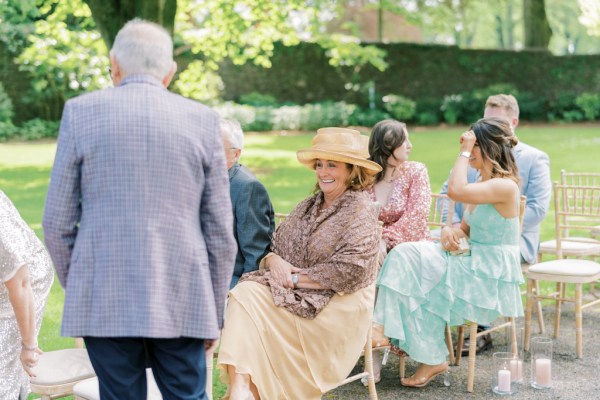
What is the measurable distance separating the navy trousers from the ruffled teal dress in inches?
97.7

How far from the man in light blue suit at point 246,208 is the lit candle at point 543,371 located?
1.80 meters

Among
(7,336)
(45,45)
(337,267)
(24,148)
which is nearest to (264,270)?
(337,267)

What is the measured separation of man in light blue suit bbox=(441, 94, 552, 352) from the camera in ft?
20.1

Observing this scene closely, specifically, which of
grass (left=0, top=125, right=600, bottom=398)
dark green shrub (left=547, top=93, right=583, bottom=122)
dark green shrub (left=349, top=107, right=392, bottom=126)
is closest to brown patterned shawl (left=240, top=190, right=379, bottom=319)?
grass (left=0, top=125, right=600, bottom=398)

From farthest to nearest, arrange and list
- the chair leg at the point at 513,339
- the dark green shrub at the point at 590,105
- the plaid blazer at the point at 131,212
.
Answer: the dark green shrub at the point at 590,105
the chair leg at the point at 513,339
the plaid blazer at the point at 131,212

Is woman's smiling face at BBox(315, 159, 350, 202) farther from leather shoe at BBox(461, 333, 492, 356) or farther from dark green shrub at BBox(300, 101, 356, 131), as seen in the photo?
dark green shrub at BBox(300, 101, 356, 131)

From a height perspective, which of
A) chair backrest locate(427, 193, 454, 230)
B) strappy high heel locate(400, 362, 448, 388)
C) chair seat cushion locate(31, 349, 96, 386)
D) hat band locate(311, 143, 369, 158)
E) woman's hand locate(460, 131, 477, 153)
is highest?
hat band locate(311, 143, 369, 158)

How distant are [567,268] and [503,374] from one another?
46.2 inches

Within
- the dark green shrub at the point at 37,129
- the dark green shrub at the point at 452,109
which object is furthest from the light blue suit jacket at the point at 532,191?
the dark green shrub at the point at 452,109

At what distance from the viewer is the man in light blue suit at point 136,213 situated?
2688 millimetres

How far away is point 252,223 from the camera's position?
4832 millimetres

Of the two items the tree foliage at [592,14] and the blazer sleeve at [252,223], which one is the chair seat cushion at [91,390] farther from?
the tree foliage at [592,14]

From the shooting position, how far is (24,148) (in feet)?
68.8

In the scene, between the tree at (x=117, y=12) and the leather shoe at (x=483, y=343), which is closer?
the leather shoe at (x=483, y=343)
